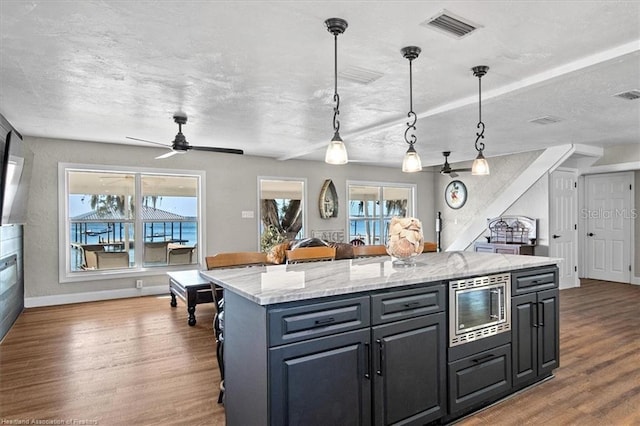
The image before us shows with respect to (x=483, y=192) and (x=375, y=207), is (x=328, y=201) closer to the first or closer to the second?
(x=375, y=207)

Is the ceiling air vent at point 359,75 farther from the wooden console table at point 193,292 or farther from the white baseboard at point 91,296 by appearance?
the white baseboard at point 91,296

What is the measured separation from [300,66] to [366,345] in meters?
2.13

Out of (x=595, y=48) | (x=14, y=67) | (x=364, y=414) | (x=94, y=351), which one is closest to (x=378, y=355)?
(x=364, y=414)

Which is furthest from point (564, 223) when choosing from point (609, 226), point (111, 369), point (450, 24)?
point (111, 369)

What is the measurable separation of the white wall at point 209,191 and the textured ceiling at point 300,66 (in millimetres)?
718

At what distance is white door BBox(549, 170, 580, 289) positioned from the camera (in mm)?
6570

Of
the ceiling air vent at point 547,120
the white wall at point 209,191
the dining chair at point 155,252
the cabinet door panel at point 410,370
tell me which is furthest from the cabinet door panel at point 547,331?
the dining chair at point 155,252

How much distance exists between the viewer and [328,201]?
26.6ft

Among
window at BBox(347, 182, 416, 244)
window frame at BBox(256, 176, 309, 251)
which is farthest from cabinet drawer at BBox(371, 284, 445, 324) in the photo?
window at BBox(347, 182, 416, 244)

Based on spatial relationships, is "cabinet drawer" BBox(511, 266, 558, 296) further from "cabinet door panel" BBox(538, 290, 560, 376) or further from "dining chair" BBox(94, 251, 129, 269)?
"dining chair" BBox(94, 251, 129, 269)

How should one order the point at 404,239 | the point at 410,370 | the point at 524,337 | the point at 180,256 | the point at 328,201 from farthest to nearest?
the point at 328,201
the point at 180,256
the point at 524,337
the point at 404,239
the point at 410,370

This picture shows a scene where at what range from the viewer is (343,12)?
220cm

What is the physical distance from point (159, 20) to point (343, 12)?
1.08 meters

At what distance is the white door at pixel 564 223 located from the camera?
6570mm
